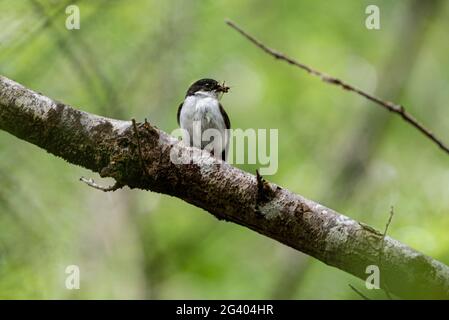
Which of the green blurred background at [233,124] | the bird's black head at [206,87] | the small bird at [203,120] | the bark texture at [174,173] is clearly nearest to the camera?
the bark texture at [174,173]

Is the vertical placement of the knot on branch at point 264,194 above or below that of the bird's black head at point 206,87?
below

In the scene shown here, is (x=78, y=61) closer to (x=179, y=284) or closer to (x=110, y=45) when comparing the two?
(x=110, y=45)

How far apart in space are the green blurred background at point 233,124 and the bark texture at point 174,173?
0.66 metres

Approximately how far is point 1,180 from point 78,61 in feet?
6.13

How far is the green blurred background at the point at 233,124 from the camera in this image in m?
4.66

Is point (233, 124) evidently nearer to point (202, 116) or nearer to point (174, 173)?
point (202, 116)

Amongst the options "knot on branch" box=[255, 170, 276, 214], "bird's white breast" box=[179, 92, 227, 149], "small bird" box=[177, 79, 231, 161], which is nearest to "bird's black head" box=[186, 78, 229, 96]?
"small bird" box=[177, 79, 231, 161]

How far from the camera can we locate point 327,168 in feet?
24.7

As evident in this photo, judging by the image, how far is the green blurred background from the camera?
4.66 meters

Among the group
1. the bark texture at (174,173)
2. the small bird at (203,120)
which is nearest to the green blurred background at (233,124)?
the small bird at (203,120)

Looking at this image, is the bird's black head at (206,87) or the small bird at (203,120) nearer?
the small bird at (203,120)

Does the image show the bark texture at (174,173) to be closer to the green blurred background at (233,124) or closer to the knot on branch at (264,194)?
the knot on branch at (264,194)

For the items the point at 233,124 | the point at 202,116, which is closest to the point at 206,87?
the point at 202,116
